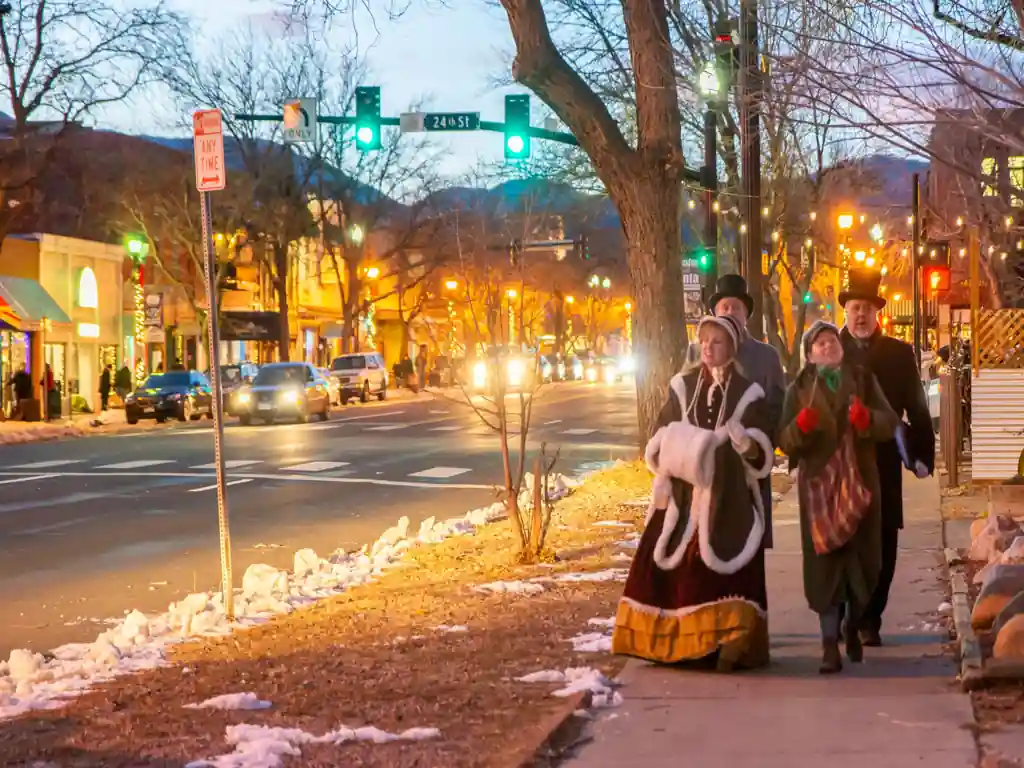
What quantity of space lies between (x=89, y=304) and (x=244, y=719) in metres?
51.2

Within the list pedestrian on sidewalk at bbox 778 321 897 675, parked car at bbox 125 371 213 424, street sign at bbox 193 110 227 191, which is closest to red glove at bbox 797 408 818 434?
pedestrian on sidewalk at bbox 778 321 897 675

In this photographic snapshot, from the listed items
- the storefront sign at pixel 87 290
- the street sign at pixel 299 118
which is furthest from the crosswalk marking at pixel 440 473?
the storefront sign at pixel 87 290

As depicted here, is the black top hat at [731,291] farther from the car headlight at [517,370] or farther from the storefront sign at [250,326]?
the storefront sign at [250,326]

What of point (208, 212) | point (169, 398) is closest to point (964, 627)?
point (208, 212)

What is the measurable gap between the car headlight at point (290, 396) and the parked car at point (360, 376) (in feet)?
57.1

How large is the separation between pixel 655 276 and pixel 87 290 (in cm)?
4039

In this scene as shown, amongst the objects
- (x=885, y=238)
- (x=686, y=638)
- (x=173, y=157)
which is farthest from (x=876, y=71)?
(x=173, y=157)

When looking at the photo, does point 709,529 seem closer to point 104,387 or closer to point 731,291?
point 731,291

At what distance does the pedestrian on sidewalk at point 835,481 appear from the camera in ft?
26.0

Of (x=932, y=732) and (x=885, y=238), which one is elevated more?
(x=885, y=238)

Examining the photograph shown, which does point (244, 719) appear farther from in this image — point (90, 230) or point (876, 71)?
point (90, 230)

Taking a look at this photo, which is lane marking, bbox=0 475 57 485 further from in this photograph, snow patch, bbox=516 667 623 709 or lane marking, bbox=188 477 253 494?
snow patch, bbox=516 667 623 709

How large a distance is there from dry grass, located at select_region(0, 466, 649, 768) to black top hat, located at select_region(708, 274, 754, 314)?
207cm

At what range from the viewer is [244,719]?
6.84 metres
